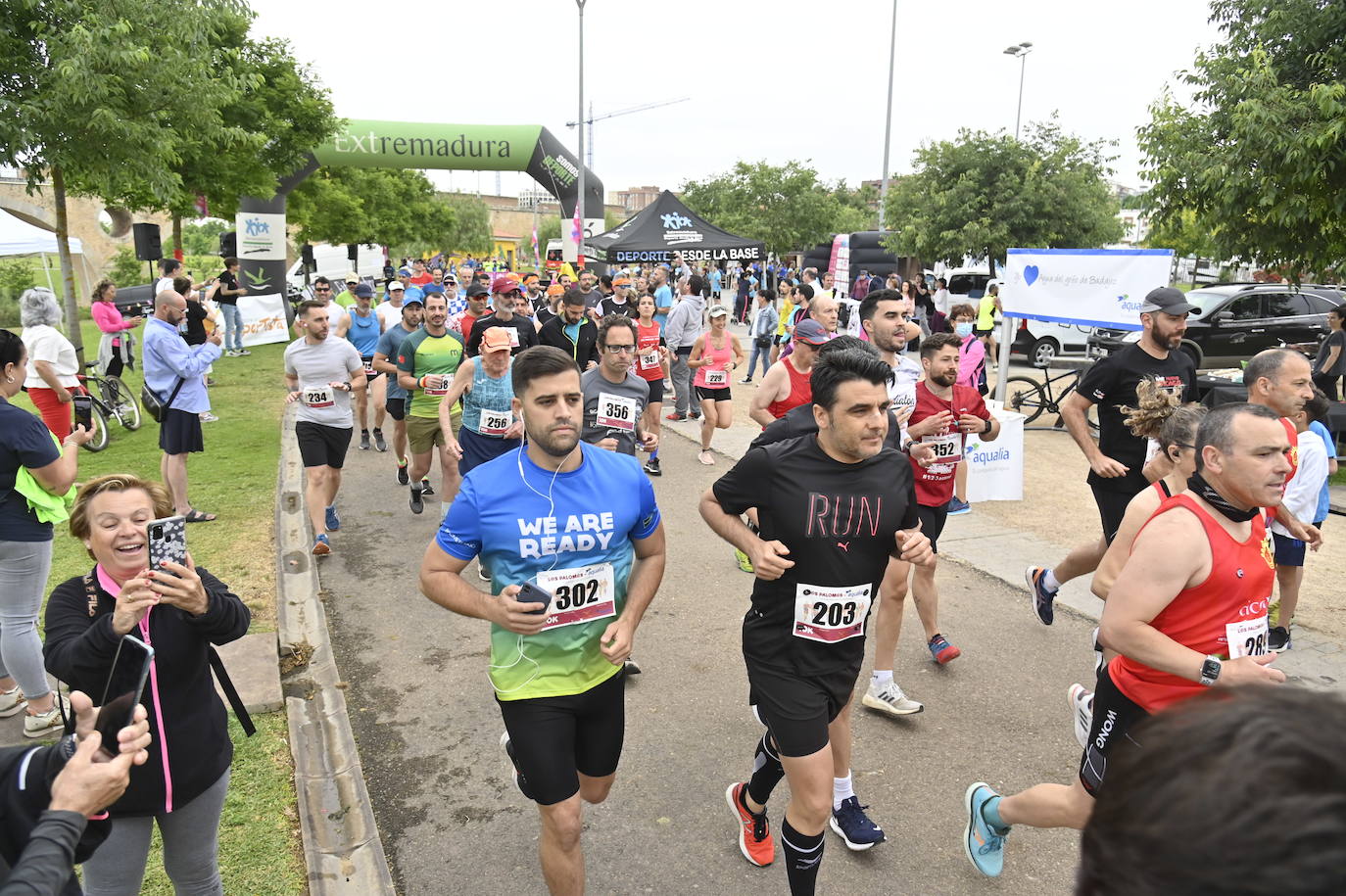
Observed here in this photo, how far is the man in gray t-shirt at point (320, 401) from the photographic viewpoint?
7.43 meters

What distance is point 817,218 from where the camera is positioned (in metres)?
41.8

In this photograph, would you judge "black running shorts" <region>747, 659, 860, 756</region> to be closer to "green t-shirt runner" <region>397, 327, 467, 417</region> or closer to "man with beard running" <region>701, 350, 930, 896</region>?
"man with beard running" <region>701, 350, 930, 896</region>

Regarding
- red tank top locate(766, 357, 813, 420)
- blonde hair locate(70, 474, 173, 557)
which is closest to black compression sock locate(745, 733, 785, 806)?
blonde hair locate(70, 474, 173, 557)

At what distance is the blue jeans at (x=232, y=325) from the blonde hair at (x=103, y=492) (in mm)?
19548

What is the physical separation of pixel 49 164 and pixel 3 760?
33.1 ft

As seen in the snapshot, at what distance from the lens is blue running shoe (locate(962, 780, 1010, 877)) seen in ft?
11.4

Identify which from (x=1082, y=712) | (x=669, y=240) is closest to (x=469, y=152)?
(x=669, y=240)

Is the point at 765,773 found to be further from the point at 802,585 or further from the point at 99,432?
the point at 99,432

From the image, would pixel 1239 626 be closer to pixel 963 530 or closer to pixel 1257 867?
pixel 1257 867

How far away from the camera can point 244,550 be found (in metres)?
7.27

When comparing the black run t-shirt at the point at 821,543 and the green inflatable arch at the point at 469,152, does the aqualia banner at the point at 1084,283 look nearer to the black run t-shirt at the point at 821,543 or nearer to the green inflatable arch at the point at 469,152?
the black run t-shirt at the point at 821,543

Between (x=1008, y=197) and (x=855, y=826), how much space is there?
23.0 metres

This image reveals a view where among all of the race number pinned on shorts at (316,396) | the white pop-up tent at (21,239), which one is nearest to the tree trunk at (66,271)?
the race number pinned on shorts at (316,396)

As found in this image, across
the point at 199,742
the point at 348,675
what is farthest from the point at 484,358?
the point at 199,742
